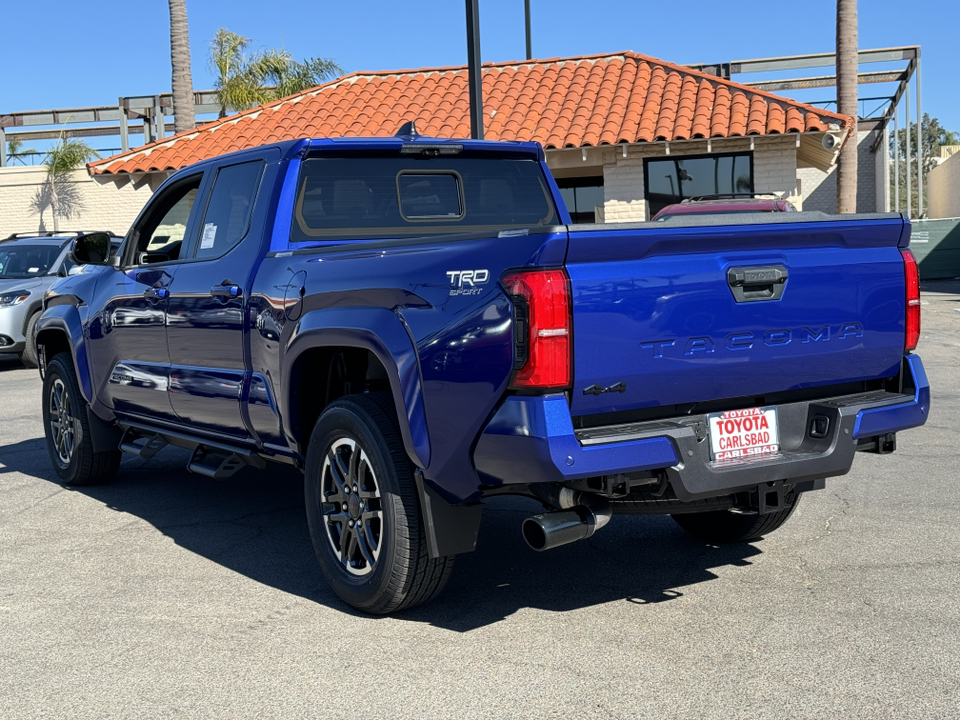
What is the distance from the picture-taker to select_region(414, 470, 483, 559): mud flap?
177 inches

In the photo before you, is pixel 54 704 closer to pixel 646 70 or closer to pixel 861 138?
pixel 646 70

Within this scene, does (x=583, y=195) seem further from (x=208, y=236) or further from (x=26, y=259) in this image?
(x=208, y=236)

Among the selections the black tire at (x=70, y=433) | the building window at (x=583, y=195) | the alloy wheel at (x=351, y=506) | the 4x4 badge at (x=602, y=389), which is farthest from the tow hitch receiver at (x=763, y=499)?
the building window at (x=583, y=195)

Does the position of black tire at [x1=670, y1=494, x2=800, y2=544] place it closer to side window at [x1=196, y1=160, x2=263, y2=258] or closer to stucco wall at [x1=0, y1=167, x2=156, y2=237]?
side window at [x1=196, y1=160, x2=263, y2=258]

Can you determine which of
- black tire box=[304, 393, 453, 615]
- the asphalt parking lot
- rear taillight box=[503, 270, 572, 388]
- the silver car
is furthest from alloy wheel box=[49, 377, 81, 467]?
the silver car

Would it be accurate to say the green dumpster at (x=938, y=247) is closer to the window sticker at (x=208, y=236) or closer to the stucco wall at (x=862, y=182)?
the stucco wall at (x=862, y=182)

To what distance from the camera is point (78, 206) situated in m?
34.2

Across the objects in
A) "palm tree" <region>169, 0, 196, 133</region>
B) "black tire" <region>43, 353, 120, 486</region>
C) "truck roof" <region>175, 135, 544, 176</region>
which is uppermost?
"palm tree" <region>169, 0, 196, 133</region>

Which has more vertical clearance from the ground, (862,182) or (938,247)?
(862,182)

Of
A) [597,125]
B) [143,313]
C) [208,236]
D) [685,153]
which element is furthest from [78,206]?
[208,236]

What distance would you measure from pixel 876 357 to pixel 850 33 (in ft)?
55.6

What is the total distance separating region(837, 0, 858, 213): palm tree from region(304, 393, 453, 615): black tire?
638 inches

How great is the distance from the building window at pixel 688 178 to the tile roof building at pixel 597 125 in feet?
0.07

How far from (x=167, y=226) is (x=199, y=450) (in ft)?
4.74
